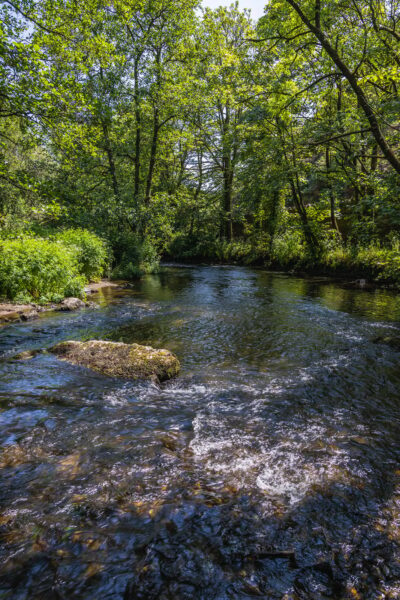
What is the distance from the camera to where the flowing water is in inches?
81.0

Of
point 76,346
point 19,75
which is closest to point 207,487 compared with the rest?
point 76,346

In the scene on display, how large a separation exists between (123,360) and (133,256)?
15.6m

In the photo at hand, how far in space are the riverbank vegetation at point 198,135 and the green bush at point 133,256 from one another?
0.33ft

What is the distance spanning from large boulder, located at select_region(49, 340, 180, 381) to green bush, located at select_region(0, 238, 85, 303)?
5147 mm

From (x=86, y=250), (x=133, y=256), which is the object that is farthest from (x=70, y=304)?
(x=133, y=256)

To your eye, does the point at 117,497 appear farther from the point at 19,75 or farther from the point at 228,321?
the point at 19,75

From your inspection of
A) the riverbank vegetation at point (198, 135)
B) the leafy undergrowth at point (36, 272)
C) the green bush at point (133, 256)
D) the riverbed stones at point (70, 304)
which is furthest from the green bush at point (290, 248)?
the riverbed stones at point (70, 304)

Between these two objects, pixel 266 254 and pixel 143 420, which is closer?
pixel 143 420

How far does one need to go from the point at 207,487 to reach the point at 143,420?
139 cm

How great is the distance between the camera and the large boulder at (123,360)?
5312mm

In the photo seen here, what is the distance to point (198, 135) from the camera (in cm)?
2688

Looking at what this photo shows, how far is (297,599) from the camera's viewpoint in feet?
6.24

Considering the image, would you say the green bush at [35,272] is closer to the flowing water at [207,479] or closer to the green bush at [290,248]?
the flowing water at [207,479]

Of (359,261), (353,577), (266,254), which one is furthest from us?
(266,254)
